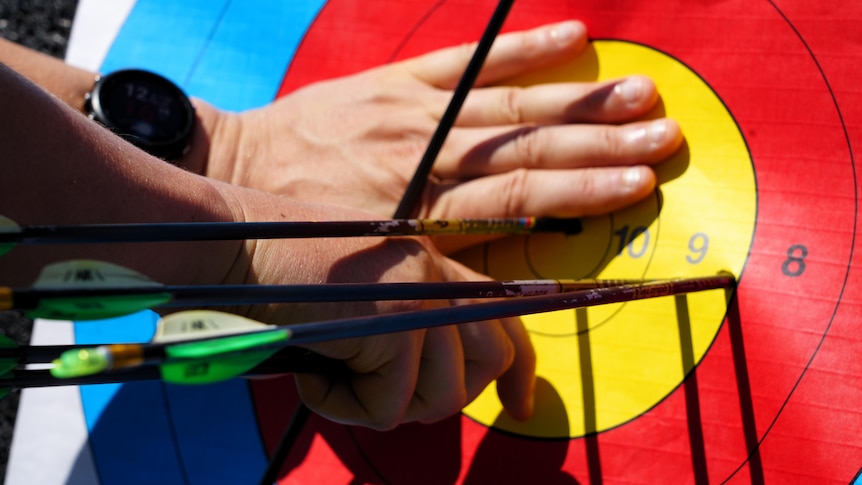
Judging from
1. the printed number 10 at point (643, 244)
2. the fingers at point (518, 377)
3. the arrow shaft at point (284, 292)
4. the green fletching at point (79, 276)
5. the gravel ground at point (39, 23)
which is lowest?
the fingers at point (518, 377)

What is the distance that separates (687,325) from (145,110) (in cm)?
58

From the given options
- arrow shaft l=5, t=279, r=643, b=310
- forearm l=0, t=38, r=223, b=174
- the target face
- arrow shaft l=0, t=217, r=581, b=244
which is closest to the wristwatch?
forearm l=0, t=38, r=223, b=174

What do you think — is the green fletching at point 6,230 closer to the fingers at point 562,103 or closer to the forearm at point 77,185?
the forearm at point 77,185

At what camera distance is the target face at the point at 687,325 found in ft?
1.96

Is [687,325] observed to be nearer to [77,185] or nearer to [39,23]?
[77,185]

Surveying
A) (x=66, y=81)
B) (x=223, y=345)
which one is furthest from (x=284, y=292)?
(x=66, y=81)

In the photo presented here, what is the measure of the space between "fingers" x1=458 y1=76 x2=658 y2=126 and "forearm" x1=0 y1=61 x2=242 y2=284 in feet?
1.17

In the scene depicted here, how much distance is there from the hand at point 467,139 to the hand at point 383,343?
0.42 feet

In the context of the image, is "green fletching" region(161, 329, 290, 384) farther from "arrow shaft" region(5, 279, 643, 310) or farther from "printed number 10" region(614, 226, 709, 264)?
"printed number 10" region(614, 226, 709, 264)

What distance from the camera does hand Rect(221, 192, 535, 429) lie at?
55 centimetres

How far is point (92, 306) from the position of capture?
0.31 meters

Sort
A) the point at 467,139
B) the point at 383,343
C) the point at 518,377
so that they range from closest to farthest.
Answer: the point at 383,343
the point at 518,377
the point at 467,139

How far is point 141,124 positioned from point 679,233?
54 centimetres

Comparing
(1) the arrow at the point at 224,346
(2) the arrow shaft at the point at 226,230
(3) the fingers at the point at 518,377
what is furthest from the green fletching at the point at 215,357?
(3) the fingers at the point at 518,377
